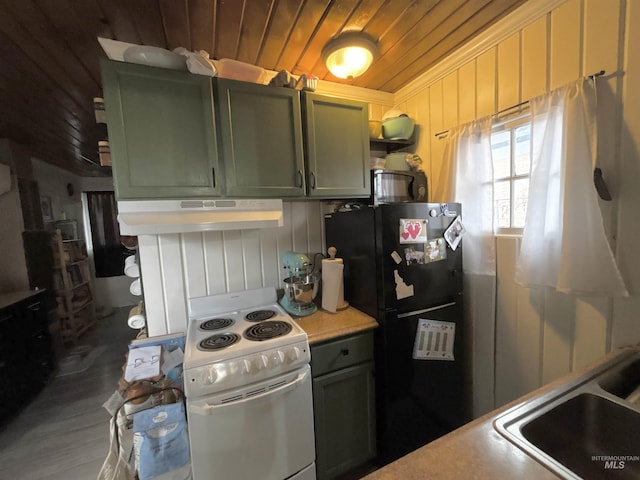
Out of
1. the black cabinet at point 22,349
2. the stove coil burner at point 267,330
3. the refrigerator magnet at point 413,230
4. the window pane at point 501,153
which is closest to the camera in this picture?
the stove coil burner at point 267,330

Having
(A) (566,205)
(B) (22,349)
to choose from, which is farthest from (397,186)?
(B) (22,349)

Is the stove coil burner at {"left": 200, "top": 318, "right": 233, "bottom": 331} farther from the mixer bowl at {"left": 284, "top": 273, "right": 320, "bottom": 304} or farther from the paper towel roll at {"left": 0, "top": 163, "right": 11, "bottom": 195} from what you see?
the paper towel roll at {"left": 0, "top": 163, "right": 11, "bottom": 195}

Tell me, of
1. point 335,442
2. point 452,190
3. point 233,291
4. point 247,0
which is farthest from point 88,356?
point 452,190

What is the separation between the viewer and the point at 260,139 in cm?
141

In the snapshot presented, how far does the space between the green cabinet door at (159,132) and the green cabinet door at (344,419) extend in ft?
3.86

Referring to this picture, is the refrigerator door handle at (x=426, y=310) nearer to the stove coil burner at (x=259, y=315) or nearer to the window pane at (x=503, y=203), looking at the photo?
the window pane at (x=503, y=203)

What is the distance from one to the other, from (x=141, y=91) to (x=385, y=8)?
1.21m

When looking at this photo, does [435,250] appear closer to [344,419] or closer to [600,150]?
[600,150]

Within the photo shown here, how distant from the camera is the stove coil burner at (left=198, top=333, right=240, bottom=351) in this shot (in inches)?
47.0

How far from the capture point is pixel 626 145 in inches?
40.5

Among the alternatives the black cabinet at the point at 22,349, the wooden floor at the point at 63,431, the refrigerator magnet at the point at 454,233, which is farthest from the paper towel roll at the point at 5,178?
the refrigerator magnet at the point at 454,233

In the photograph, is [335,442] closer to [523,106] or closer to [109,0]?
[523,106]

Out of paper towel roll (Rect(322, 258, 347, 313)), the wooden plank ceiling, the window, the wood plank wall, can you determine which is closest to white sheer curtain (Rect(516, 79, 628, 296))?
the wood plank wall

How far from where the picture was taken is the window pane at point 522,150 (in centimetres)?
140
